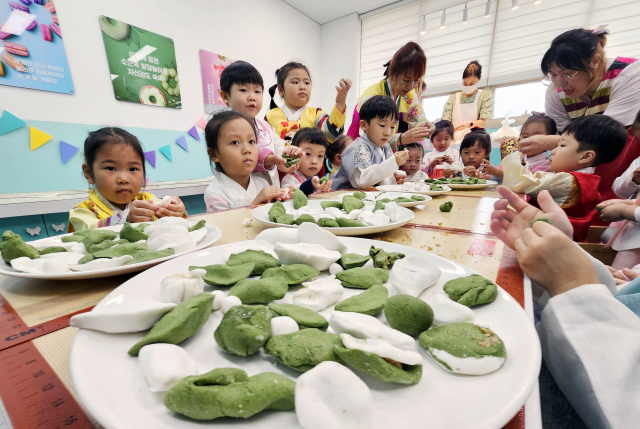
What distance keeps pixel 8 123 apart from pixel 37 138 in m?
0.17

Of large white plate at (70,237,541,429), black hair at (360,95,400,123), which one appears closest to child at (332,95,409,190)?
black hair at (360,95,400,123)

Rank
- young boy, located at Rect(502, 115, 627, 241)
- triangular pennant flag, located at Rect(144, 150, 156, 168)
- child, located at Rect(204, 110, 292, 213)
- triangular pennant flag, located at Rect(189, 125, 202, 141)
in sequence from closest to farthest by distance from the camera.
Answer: young boy, located at Rect(502, 115, 627, 241), child, located at Rect(204, 110, 292, 213), triangular pennant flag, located at Rect(144, 150, 156, 168), triangular pennant flag, located at Rect(189, 125, 202, 141)

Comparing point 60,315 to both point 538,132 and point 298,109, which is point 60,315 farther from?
point 538,132

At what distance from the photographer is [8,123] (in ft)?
6.79

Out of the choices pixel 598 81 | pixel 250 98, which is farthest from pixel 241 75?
pixel 598 81

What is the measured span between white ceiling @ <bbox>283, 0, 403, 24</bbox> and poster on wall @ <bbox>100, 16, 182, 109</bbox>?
8.14 ft

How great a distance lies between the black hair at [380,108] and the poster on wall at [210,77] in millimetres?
2132

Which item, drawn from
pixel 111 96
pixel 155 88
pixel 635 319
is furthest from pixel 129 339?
pixel 155 88

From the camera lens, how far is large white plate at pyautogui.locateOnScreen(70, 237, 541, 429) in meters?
0.20

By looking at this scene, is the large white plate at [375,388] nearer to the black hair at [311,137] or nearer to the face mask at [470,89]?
the black hair at [311,137]

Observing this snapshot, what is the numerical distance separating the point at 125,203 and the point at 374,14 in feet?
17.4

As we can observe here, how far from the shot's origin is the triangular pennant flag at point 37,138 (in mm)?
2182

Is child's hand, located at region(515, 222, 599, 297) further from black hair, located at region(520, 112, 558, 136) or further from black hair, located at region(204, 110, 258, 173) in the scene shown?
black hair, located at region(520, 112, 558, 136)

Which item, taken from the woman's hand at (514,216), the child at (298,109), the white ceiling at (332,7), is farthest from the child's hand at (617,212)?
the white ceiling at (332,7)
